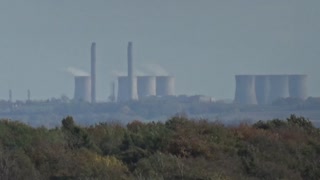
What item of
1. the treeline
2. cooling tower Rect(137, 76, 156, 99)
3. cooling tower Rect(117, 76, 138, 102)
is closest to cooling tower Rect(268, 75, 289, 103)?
cooling tower Rect(137, 76, 156, 99)

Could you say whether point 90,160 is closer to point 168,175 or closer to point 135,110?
point 168,175

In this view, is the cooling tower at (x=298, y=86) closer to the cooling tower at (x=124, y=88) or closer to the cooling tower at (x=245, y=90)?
the cooling tower at (x=245, y=90)

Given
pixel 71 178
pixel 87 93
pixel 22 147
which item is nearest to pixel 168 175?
pixel 71 178

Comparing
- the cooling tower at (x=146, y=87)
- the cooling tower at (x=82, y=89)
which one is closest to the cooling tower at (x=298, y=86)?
the cooling tower at (x=146, y=87)

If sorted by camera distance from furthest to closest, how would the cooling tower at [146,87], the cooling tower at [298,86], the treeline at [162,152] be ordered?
the cooling tower at [146,87]
the cooling tower at [298,86]
the treeline at [162,152]

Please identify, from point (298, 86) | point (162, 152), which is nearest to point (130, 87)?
point (298, 86)
